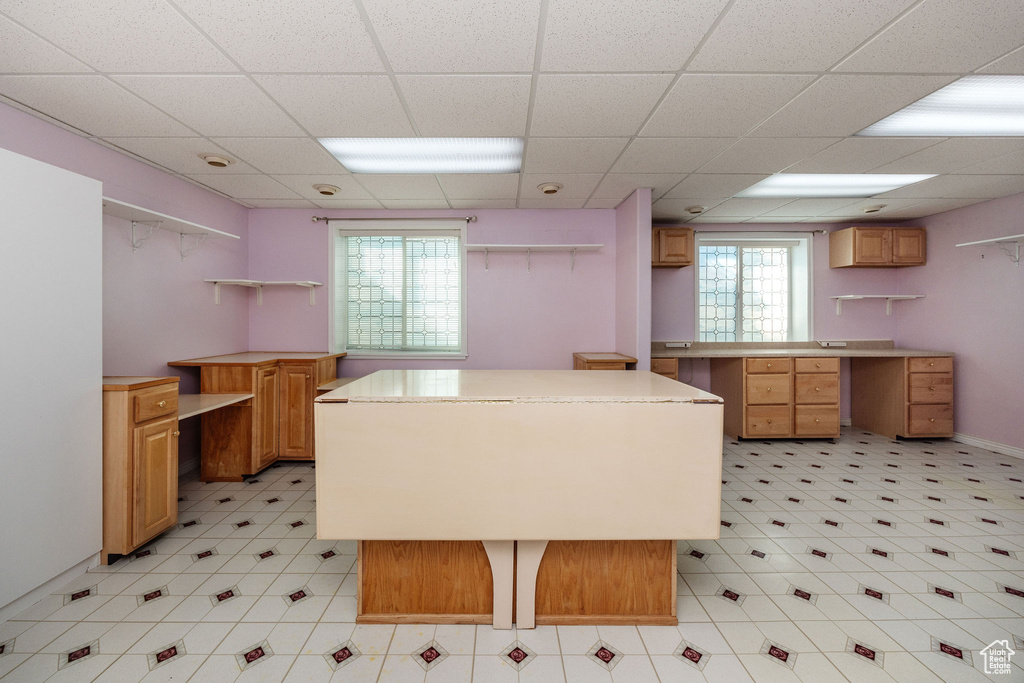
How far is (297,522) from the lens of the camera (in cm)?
276

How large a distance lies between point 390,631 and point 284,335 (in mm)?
3690

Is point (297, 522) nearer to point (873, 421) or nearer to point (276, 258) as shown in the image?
point (276, 258)

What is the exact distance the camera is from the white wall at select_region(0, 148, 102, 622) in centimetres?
179


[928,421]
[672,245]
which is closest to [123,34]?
[672,245]

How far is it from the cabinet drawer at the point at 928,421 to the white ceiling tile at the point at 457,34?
17.7 feet

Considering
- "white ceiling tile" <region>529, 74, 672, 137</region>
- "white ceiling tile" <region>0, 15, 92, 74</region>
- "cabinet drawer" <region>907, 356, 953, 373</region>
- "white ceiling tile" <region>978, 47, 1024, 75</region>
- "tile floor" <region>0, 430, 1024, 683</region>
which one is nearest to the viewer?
"tile floor" <region>0, 430, 1024, 683</region>

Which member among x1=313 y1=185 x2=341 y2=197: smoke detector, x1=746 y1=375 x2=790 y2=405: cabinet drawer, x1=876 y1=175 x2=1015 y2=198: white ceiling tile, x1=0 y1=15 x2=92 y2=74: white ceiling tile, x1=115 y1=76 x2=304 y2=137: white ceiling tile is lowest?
x1=746 y1=375 x2=790 y2=405: cabinet drawer

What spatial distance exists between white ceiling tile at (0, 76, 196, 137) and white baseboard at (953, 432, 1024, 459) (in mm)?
7509

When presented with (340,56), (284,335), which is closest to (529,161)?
(340,56)

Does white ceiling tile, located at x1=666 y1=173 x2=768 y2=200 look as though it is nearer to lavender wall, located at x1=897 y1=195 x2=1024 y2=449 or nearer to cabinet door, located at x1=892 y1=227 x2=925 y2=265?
cabinet door, located at x1=892 y1=227 x2=925 y2=265

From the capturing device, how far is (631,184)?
371 cm

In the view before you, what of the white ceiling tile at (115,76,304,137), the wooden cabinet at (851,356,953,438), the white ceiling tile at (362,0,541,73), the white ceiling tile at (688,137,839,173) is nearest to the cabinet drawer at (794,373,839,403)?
the wooden cabinet at (851,356,953,438)

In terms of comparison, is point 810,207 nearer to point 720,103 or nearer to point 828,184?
point 828,184

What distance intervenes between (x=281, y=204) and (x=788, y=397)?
228 inches
